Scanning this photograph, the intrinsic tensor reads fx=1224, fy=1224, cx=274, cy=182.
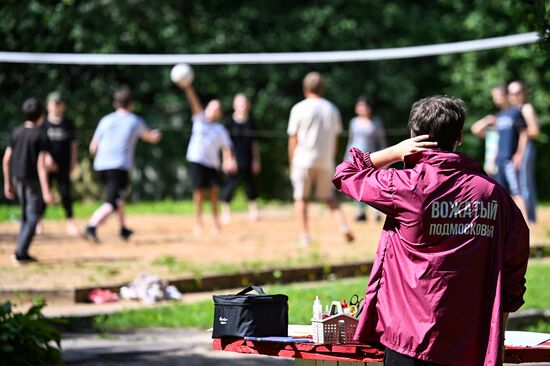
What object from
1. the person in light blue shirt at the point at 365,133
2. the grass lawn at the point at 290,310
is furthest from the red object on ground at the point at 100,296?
the person in light blue shirt at the point at 365,133

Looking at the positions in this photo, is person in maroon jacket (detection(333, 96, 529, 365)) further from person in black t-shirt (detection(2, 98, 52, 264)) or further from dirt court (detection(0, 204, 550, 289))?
person in black t-shirt (detection(2, 98, 52, 264))

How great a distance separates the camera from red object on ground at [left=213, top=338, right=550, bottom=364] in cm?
525

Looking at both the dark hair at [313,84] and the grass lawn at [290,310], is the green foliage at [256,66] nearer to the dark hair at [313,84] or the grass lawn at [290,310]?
the dark hair at [313,84]

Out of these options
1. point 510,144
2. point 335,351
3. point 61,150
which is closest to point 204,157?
point 61,150

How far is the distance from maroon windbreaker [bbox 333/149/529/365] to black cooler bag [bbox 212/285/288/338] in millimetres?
533

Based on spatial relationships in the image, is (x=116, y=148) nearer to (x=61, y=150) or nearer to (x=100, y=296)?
(x=61, y=150)

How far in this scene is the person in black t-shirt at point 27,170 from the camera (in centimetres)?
1304

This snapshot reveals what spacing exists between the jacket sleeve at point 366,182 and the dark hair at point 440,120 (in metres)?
0.22

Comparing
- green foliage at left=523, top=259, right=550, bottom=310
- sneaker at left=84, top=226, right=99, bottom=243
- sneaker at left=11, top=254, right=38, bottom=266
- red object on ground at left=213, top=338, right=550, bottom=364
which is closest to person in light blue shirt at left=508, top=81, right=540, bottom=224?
green foliage at left=523, top=259, right=550, bottom=310

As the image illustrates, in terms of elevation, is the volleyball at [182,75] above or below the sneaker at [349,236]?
above

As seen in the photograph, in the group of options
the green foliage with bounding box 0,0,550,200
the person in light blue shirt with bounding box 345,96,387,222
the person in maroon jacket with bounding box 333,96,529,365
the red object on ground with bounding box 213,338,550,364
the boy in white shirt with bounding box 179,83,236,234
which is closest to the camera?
the person in maroon jacket with bounding box 333,96,529,365

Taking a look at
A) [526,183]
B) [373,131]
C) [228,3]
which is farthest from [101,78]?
[526,183]

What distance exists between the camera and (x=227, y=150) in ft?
56.9

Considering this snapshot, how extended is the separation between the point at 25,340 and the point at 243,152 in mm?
11443
